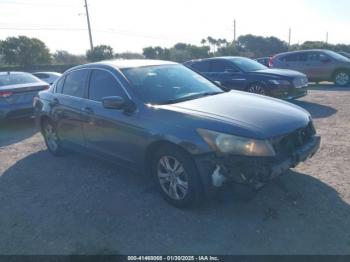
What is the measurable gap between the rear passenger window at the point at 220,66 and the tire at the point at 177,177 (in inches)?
263

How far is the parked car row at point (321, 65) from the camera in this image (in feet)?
44.0

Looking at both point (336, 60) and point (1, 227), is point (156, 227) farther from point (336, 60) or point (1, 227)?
point (336, 60)

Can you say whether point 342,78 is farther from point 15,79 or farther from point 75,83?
point 15,79

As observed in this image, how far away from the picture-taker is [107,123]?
442 centimetres

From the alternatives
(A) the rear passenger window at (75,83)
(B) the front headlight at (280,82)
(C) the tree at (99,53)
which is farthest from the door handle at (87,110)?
(C) the tree at (99,53)

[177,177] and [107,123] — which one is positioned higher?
[107,123]

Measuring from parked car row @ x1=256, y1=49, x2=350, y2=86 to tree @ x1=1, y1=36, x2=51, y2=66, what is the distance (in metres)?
37.2

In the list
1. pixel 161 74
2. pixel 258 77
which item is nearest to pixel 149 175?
pixel 161 74

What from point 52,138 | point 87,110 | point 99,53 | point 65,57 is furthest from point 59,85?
point 65,57

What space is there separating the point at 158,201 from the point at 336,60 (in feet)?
40.0

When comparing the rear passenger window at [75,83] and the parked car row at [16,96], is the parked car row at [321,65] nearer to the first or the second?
the parked car row at [16,96]

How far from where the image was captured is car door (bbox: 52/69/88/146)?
5055 millimetres

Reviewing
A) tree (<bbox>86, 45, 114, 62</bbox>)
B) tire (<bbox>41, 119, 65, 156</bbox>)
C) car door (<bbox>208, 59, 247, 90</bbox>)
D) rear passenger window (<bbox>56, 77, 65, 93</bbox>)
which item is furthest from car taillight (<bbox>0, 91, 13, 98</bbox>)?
tree (<bbox>86, 45, 114, 62</bbox>)

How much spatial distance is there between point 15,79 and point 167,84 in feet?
20.1
